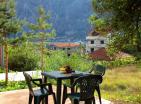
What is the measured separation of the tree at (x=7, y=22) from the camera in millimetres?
13930

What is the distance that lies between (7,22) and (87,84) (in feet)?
24.9

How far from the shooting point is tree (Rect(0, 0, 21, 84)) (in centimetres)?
1393

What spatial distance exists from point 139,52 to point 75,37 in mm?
161151

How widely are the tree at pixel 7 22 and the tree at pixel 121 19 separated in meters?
4.67

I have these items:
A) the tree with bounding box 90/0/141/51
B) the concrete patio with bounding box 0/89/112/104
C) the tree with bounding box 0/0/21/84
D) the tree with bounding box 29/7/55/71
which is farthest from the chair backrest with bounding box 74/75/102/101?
the tree with bounding box 29/7/55/71

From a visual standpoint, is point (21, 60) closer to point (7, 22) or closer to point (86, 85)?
point (7, 22)

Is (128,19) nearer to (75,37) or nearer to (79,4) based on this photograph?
(75,37)

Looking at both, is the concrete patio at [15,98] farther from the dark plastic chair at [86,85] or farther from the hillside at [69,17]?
the hillside at [69,17]

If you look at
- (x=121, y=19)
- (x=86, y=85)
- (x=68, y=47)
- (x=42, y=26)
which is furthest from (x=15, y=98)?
(x=68, y=47)

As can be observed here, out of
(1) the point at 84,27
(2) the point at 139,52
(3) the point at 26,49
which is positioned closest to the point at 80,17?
(1) the point at 84,27

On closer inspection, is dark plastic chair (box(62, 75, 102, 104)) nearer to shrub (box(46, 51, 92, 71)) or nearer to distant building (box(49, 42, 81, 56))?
shrub (box(46, 51, 92, 71))

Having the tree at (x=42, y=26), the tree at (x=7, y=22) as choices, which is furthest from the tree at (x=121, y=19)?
Result: the tree at (x=42, y=26)

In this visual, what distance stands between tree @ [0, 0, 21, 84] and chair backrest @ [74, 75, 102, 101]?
288 inches

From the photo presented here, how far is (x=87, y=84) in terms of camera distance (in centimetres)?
706
